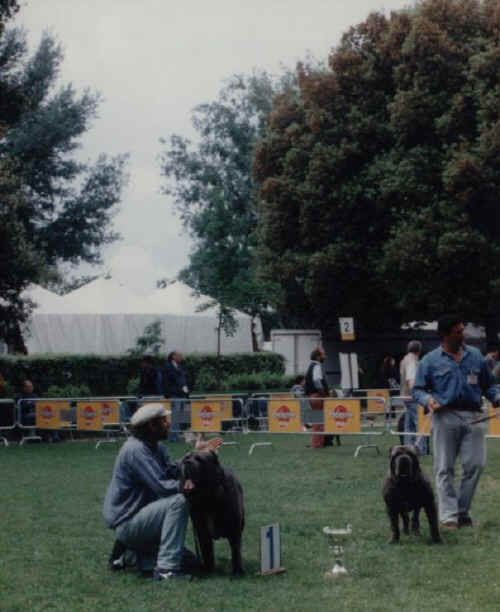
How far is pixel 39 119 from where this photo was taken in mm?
48844

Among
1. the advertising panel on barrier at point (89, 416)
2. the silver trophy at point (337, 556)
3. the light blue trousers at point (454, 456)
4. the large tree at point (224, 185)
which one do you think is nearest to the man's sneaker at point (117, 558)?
the silver trophy at point (337, 556)

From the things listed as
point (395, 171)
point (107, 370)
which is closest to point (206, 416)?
point (107, 370)

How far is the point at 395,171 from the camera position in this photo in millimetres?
32781

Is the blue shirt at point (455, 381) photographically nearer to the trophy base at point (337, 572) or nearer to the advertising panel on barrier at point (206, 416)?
the trophy base at point (337, 572)

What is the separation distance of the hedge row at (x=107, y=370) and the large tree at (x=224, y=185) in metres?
A: 10.7

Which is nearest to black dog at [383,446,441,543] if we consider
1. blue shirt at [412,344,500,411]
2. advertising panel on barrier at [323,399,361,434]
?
blue shirt at [412,344,500,411]

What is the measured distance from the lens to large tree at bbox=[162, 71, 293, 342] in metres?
47.8

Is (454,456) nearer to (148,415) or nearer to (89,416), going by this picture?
(148,415)

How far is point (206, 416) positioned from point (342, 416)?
332 centimetres

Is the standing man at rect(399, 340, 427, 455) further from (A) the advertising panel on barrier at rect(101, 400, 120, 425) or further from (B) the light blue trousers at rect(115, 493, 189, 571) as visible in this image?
(B) the light blue trousers at rect(115, 493, 189, 571)

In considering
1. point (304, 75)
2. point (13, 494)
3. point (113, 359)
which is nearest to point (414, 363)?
point (13, 494)

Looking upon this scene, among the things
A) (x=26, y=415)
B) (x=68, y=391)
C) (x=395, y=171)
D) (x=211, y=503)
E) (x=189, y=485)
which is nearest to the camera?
(x=189, y=485)

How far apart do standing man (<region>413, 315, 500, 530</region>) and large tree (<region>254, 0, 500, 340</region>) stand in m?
21.7

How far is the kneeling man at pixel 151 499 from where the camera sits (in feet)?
23.6
